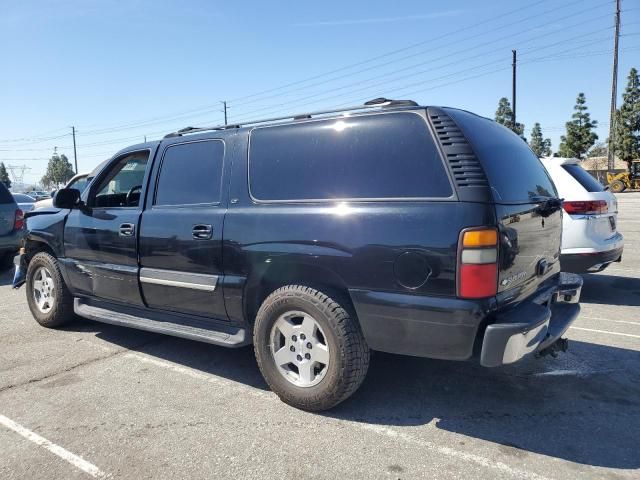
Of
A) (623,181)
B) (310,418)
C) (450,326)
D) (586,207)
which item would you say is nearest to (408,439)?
(310,418)

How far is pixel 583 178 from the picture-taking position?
5977 mm

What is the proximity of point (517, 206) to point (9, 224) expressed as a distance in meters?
8.95

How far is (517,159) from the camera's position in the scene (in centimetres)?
349

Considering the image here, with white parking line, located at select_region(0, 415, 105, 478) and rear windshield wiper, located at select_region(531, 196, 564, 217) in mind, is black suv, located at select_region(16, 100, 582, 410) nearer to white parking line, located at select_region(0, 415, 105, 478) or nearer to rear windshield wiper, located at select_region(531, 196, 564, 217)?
rear windshield wiper, located at select_region(531, 196, 564, 217)

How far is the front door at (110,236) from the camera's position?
4352 millimetres

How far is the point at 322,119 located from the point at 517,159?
140 centimetres

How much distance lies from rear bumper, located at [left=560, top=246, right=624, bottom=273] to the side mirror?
5.30 m

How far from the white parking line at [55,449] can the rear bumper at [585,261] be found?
16.9 ft

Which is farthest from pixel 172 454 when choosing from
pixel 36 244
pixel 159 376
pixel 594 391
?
pixel 36 244

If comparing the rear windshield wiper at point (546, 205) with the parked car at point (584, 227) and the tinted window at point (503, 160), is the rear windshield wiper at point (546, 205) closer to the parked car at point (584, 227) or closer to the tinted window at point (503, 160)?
the tinted window at point (503, 160)

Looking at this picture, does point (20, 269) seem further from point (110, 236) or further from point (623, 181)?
point (623, 181)

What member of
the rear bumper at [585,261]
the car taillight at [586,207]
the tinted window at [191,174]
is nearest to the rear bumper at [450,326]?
the tinted window at [191,174]

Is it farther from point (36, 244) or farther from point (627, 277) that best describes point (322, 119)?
point (627, 277)

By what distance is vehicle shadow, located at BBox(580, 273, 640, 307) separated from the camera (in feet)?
19.9
